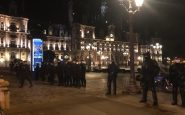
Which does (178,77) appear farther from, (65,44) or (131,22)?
(65,44)

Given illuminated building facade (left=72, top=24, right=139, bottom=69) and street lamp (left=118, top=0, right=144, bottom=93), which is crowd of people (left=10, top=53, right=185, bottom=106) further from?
illuminated building facade (left=72, top=24, right=139, bottom=69)

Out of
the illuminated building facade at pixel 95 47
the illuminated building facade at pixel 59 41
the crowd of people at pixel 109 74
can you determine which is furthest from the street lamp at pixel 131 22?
the illuminated building facade at pixel 59 41

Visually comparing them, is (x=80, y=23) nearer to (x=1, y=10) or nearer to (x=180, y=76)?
(x=1, y=10)

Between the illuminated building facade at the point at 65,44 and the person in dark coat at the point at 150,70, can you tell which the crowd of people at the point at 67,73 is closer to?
the person in dark coat at the point at 150,70

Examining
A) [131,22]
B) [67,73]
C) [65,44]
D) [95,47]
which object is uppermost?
[65,44]

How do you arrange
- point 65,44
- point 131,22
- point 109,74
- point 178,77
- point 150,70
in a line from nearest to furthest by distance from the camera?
point 178,77
point 150,70
point 109,74
point 131,22
point 65,44

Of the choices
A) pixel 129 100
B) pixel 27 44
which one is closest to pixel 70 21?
pixel 27 44

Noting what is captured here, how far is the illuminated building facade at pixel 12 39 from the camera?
82.1 meters

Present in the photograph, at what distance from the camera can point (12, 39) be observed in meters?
85.8

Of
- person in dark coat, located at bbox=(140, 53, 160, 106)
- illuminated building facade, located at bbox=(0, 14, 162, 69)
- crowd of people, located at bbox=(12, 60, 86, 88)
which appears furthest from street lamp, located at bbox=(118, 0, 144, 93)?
illuminated building facade, located at bbox=(0, 14, 162, 69)

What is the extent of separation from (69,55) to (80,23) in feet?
36.6

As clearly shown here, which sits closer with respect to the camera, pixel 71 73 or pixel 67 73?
pixel 71 73

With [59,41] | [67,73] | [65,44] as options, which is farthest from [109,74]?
[65,44]

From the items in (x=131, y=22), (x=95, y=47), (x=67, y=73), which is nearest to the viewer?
(x=131, y=22)
